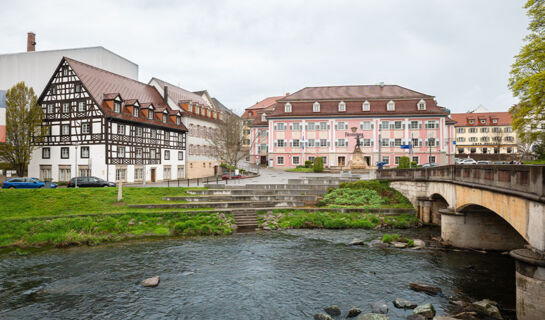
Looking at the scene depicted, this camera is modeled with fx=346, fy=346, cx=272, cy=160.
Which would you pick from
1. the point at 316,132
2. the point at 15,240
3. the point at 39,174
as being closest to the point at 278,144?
the point at 316,132

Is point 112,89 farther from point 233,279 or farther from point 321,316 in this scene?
point 321,316

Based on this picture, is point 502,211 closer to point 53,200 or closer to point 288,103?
point 53,200

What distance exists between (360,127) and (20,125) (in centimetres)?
5012

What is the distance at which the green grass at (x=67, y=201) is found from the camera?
24172 millimetres

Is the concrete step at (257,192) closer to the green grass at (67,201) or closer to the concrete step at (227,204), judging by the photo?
the green grass at (67,201)

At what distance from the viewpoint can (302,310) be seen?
1106 centimetres

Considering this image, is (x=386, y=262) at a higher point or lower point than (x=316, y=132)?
lower

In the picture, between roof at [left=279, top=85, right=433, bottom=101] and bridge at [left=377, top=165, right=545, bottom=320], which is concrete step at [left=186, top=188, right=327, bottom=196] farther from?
roof at [left=279, top=85, right=433, bottom=101]

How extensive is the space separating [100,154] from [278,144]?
110 feet

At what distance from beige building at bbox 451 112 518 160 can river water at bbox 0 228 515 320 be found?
89697mm

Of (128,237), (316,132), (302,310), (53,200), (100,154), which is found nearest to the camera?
(302,310)

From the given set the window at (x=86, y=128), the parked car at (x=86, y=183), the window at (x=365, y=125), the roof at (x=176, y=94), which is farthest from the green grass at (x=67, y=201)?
the window at (x=365, y=125)

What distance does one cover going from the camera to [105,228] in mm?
21719

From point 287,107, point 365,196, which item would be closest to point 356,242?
point 365,196
